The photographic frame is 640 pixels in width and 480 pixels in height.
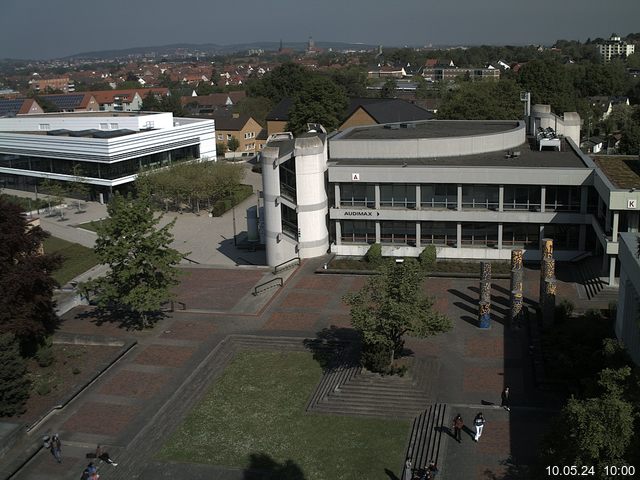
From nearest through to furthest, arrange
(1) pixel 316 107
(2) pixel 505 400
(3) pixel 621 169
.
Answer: (2) pixel 505 400
(3) pixel 621 169
(1) pixel 316 107

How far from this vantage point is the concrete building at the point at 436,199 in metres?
45.2

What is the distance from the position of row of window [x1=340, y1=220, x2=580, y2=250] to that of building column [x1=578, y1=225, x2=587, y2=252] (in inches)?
11.5

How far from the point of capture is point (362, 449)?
87.1ft

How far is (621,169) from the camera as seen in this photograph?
45.3m

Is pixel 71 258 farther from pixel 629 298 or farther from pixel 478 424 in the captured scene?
pixel 629 298

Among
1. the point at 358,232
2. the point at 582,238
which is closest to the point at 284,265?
the point at 358,232

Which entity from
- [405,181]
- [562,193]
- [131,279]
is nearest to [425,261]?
[405,181]

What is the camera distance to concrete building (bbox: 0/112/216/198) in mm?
75562

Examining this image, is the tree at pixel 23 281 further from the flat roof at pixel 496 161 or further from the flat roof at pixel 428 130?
the flat roof at pixel 428 130

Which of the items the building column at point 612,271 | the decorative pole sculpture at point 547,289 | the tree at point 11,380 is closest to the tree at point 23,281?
the tree at point 11,380

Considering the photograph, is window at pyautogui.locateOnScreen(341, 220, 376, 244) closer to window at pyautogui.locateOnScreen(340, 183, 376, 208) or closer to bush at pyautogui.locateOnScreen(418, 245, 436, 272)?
window at pyautogui.locateOnScreen(340, 183, 376, 208)

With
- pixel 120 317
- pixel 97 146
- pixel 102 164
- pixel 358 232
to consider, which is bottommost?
pixel 120 317

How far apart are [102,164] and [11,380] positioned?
4847 centimetres

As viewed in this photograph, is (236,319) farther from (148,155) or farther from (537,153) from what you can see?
(148,155)
